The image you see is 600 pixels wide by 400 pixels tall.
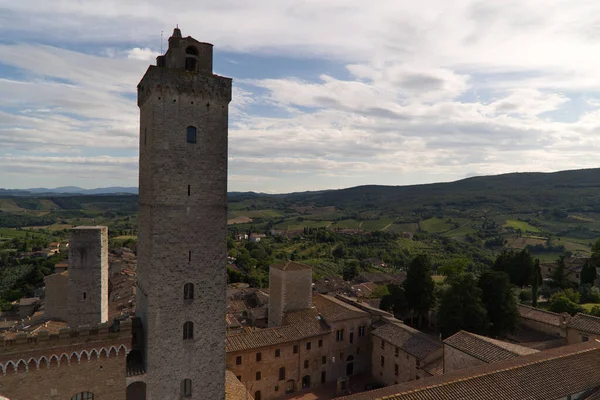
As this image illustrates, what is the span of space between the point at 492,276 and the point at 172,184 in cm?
3191

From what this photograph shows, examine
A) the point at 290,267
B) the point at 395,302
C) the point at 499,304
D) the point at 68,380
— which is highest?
the point at 290,267

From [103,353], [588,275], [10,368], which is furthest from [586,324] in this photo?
[10,368]

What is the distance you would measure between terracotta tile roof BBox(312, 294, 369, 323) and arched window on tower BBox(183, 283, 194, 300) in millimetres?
18939

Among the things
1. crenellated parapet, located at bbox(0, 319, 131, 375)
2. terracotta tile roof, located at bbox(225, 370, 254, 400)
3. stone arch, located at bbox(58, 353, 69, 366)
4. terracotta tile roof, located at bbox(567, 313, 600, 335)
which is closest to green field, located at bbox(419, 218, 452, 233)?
terracotta tile roof, located at bbox(567, 313, 600, 335)

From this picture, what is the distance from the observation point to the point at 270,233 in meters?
162

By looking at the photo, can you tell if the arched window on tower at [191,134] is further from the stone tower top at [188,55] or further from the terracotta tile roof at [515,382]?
the terracotta tile roof at [515,382]

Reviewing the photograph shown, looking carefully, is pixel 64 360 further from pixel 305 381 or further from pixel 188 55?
pixel 305 381

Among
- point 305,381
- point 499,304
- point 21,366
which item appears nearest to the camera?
point 21,366

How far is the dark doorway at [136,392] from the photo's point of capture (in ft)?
62.6

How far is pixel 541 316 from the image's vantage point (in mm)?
34875

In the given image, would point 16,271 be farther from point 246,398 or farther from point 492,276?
point 492,276

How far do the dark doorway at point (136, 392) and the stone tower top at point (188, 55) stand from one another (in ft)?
54.8

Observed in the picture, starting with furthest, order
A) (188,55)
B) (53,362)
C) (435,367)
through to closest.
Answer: (435,367) < (188,55) < (53,362)

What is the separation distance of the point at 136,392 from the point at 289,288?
18.9 m
